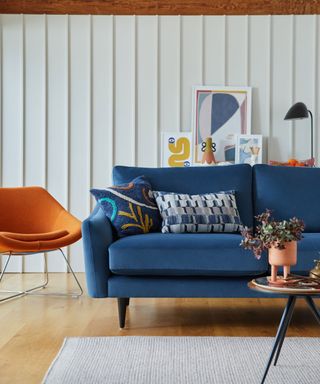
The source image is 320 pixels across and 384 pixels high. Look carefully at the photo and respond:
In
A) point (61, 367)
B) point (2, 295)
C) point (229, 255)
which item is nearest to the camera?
point (61, 367)

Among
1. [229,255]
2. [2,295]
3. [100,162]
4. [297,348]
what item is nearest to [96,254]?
[229,255]

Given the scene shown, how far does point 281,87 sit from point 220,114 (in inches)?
24.6

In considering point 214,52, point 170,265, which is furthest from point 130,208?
point 214,52

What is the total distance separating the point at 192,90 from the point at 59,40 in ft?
4.33

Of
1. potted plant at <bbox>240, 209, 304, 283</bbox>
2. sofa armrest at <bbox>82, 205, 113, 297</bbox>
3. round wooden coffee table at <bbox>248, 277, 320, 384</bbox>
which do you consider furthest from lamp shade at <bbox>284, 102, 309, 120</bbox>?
round wooden coffee table at <bbox>248, 277, 320, 384</bbox>

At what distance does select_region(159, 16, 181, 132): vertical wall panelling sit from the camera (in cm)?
570

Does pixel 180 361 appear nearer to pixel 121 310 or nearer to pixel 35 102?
pixel 121 310

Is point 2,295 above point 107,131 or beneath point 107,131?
beneath

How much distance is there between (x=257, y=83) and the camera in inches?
225

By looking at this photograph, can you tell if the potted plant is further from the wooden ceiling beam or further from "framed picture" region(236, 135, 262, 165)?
the wooden ceiling beam

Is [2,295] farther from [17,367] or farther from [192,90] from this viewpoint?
[192,90]

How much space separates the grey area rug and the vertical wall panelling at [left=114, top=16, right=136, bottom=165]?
281cm

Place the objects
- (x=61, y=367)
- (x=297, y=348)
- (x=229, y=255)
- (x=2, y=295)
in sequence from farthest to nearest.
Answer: (x=2, y=295) < (x=229, y=255) < (x=297, y=348) < (x=61, y=367)

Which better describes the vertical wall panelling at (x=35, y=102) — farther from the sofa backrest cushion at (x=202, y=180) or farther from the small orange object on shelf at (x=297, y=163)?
the small orange object on shelf at (x=297, y=163)
